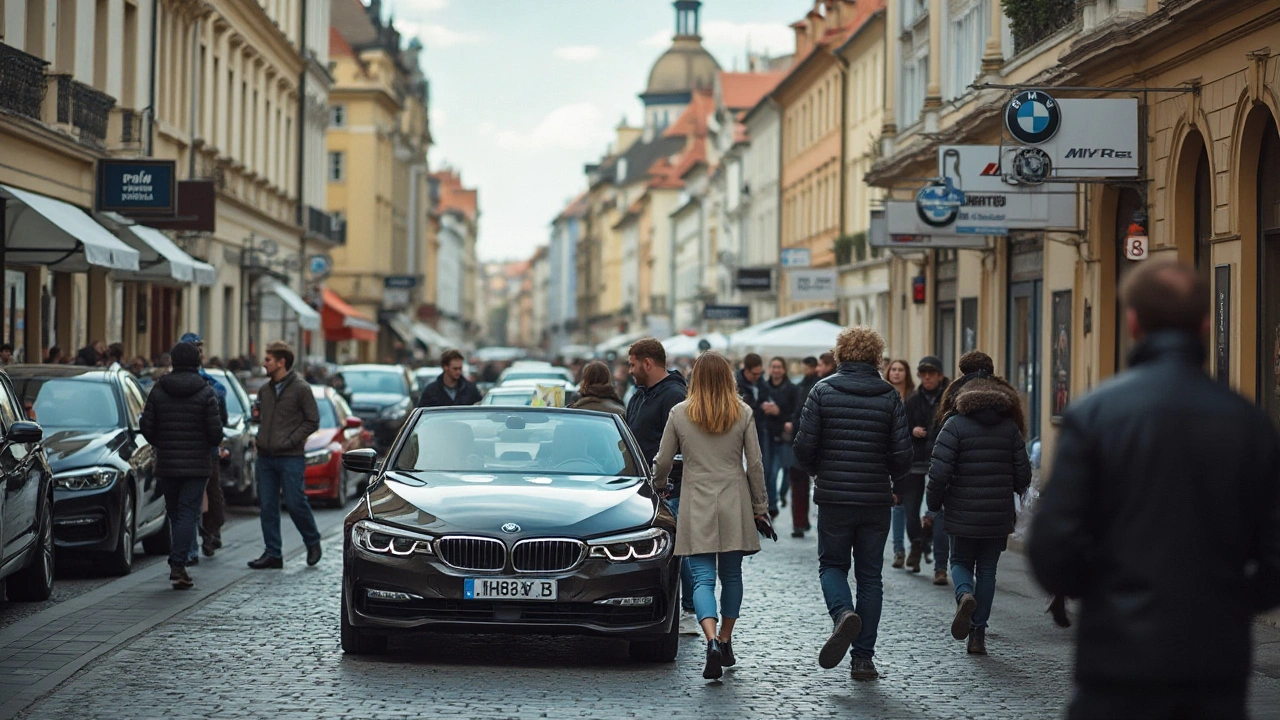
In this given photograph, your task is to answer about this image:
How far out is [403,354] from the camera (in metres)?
92.5

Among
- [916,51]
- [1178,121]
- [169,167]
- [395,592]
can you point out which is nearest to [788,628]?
[395,592]

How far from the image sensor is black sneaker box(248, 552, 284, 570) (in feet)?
49.8

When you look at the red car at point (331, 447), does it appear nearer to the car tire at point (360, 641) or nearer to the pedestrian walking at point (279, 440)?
the pedestrian walking at point (279, 440)

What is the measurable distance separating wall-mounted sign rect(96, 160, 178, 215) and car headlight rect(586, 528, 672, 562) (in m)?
19.3

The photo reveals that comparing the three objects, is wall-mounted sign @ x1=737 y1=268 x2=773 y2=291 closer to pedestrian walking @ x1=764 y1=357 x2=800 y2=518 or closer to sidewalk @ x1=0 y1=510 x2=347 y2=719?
pedestrian walking @ x1=764 y1=357 x2=800 y2=518

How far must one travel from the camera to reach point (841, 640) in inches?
371

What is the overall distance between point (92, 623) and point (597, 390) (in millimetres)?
3965

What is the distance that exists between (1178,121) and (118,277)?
18159 millimetres

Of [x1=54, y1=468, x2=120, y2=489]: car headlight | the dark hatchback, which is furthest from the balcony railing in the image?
the dark hatchback

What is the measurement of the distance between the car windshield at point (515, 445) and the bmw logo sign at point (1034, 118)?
8.44 meters

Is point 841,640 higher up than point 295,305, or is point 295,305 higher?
point 295,305

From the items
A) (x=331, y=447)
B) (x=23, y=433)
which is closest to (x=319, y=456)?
(x=331, y=447)

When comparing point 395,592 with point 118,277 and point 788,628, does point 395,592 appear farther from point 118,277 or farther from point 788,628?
point 118,277

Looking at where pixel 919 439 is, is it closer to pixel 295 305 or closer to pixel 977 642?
pixel 977 642
